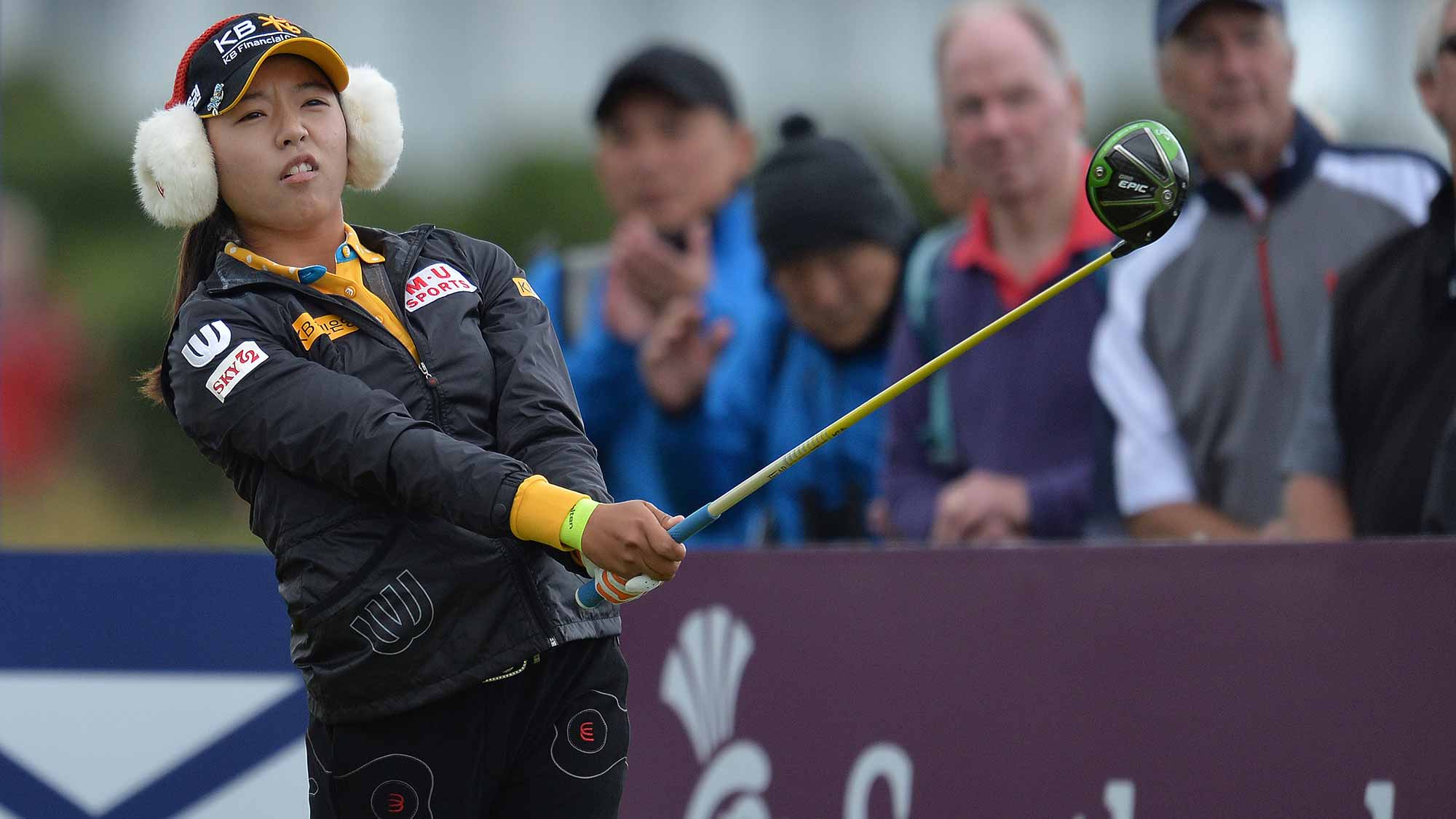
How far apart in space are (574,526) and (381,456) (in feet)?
1.15

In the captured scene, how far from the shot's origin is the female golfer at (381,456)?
3.06 m

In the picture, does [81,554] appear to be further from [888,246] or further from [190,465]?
[190,465]

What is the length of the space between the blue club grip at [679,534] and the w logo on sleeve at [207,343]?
76cm

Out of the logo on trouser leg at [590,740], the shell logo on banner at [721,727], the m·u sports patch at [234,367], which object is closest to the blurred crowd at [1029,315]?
the shell logo on banner at [721,727]

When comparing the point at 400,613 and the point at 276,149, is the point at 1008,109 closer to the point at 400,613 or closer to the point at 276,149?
the point at 276,149

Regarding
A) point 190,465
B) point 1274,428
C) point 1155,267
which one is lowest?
point 190,465

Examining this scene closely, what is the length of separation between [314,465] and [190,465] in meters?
17.8

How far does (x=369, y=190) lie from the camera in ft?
12.1

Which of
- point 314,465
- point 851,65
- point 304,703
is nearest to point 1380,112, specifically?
point 851,65

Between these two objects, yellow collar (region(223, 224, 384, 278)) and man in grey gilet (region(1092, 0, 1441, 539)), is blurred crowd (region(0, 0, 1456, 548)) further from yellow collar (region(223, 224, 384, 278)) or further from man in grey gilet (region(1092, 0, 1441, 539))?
yellow collar (region(223, 224, 384, 278))

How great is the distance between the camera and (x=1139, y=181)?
322 centimetres

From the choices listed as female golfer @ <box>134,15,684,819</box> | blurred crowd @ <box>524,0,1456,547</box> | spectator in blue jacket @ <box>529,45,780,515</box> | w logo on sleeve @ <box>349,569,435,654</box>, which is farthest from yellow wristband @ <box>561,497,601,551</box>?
spectator in blue jacket @ <box>529,45,780,515</box>

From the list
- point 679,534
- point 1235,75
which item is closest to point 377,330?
point 679,534

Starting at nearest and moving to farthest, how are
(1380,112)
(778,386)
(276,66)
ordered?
1. (276,66)
2. (778,386)
3. (1380,112)
